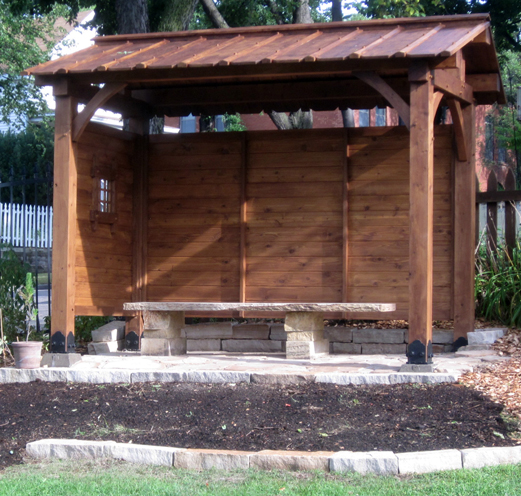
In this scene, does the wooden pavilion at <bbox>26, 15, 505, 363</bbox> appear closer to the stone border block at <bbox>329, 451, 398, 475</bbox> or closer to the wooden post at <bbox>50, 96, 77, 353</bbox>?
the wooden post at <bbox>50, 96, 77, 353</bbox>

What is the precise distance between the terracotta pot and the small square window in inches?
77.6

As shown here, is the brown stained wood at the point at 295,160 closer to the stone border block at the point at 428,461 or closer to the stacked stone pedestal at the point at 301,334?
the stacked stone pedestal at the point at 301,334

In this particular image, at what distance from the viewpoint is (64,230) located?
288 inches

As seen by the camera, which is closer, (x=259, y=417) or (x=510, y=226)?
(x=259, y=417)

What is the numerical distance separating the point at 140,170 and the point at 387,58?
4028 millimetres

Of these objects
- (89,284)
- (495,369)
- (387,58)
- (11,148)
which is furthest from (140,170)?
(11,148)

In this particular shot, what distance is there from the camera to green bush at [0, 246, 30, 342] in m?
8.65

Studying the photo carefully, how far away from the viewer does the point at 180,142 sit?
9375 millimetres

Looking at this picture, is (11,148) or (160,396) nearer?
(160,396)

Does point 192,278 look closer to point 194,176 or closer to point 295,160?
point 194,176

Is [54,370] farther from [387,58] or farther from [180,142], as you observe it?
[387,58]

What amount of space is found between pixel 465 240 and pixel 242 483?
16.6ft

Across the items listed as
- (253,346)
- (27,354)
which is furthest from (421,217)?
(27,354)

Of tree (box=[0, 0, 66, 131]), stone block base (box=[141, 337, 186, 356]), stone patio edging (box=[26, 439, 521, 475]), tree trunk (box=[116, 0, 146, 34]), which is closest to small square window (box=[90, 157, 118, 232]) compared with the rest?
stone block base (box=[141, 337, 186, 356])
